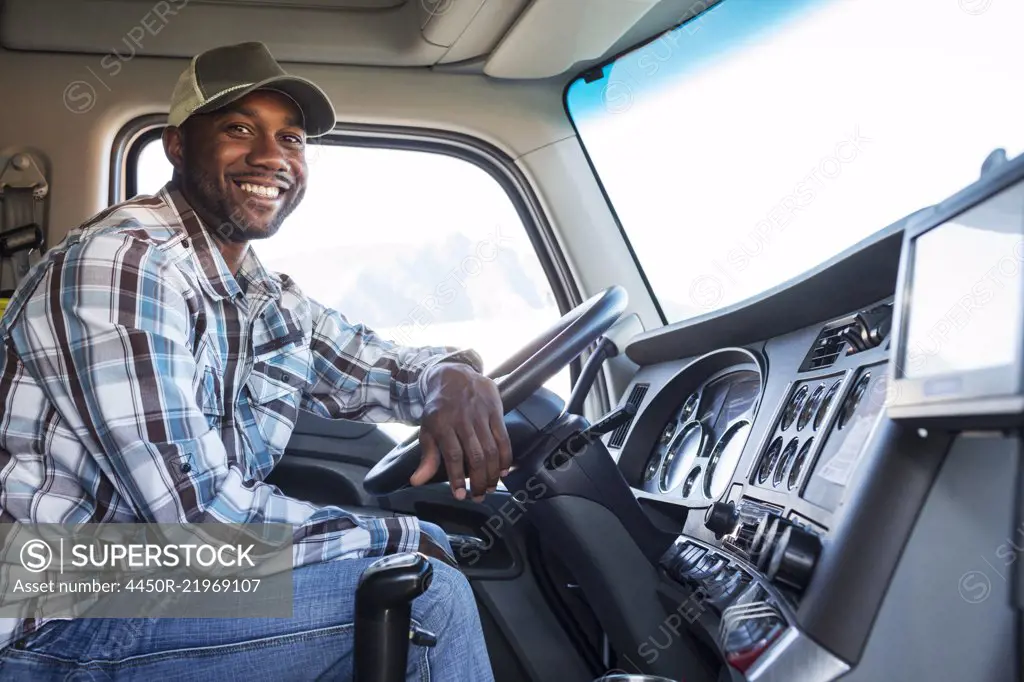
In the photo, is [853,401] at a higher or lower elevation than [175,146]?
lower

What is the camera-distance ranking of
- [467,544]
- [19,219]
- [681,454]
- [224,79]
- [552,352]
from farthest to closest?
[19,219], [467,544], [681,454], [224,79], [552,352]

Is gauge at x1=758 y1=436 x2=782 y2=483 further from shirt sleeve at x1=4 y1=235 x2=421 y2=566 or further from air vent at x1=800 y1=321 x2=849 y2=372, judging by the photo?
shirt sleeve at x1=4 y1=235 x2=421 y2=566

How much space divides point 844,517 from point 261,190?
3.79 ft

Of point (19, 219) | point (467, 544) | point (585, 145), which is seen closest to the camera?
point (467, 544)

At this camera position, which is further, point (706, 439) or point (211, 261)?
point (706, 439)

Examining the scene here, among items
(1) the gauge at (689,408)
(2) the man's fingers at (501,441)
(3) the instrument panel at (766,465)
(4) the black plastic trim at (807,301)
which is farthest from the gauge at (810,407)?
(1) the gauge at (689,408)

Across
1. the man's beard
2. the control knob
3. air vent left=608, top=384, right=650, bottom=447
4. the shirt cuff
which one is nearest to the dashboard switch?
the control knob

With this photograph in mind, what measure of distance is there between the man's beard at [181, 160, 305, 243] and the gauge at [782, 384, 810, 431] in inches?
37.5

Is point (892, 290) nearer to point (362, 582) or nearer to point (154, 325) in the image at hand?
point (362, 582)

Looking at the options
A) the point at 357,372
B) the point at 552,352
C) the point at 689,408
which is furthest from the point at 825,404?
the point at 357,372

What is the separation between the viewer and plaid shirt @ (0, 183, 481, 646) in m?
1.10

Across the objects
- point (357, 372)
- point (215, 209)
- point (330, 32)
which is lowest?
point (357, 372)

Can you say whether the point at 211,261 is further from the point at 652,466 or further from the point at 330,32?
the point at 330,32

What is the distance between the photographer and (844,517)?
90 centimetres
